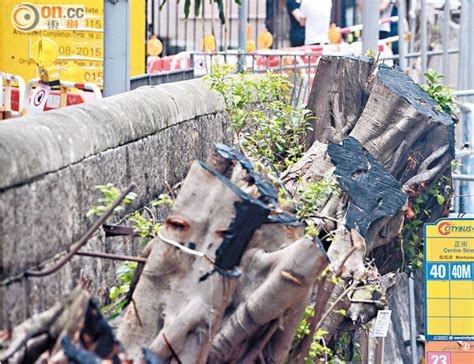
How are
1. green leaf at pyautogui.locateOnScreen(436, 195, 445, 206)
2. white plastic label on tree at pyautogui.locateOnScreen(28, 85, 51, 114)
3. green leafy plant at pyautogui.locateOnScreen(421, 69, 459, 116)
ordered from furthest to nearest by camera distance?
white plastic label on tree at pyautogui.locateOnScreen(28, 85, 51, 114), green leafy plant at pyautogui.locateOnScreen(421, 69, 459, 116), green leaf at pyautogui.locateOnScreen(436, 195, 445, 206)

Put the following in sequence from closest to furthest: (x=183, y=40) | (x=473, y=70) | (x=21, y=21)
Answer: (x=21, y=21) < (x=473, y=70) < (x=183, y=40)

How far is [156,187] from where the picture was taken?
6781mm

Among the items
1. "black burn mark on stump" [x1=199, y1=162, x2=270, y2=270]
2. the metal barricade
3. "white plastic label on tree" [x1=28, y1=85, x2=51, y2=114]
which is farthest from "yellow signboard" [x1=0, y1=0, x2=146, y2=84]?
"black burn mark on stump" [x1=199, y1=162, x2=270, y2=270]

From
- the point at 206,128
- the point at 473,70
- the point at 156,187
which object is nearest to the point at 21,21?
the point at 473,70

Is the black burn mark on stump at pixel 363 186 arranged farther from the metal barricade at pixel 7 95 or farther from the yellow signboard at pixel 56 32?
the yellow signboard at pixel 56 32

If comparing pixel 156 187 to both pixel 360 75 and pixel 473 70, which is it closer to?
pixel 360 75

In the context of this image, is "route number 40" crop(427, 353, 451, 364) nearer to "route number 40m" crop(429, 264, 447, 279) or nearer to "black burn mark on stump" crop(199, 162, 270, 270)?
"route number 40m" crop(429, 264, 447, 279)

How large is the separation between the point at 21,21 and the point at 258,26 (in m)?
7.62

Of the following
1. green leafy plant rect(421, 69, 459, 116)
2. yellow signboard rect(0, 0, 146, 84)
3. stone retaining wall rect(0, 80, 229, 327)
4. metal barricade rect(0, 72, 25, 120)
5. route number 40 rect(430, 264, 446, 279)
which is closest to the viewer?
stone retaining wall rect(0, 80, 229, 327)

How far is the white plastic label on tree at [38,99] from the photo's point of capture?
11.7 meters

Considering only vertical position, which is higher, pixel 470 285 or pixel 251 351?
pixel 251 351

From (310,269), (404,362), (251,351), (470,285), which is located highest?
(310,269)

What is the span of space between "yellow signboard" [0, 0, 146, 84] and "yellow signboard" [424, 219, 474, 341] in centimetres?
617

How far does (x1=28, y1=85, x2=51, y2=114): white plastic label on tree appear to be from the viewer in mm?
11695
